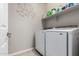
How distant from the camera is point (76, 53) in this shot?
1521 mm

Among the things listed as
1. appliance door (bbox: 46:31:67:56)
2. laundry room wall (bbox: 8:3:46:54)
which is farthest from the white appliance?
laundry room wall (bbox: 8:3:46:54)

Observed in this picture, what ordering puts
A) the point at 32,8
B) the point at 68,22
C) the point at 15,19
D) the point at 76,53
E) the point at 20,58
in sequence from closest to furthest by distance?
the point at 20,58, the point at 76,53, the point at 68,22, the point at 15,19, the point at 32,8

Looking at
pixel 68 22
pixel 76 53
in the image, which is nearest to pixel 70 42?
pixel 76 53

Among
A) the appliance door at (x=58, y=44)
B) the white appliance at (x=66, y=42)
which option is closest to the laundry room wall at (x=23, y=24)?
the appliance door at (x=58, y=44)

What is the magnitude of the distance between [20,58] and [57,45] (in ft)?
2.89

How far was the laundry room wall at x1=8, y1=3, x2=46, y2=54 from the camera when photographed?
263 centimetres

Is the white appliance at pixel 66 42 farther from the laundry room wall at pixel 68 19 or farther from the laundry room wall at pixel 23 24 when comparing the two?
the laundry room wall at pixel 23 24

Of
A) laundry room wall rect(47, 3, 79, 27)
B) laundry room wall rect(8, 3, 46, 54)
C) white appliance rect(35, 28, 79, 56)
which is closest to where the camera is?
white appliance rect(35, 28, 79, 56)

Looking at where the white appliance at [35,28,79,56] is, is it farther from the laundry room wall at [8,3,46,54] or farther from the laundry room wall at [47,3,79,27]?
the laundry room wall at [8,3,46,54]

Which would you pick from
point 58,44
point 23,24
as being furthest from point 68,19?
point 23,24

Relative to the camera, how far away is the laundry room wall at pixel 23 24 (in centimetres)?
263

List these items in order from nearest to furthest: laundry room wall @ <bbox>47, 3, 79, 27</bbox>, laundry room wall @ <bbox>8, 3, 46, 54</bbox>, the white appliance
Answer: the white appliance < laundry room wall @ <bbox>47, 3, 79, 27</bbox> < laundry room wall @ <bbox>8, 3, 46, 54</bbox>

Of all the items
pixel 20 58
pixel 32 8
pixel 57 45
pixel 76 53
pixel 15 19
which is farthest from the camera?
pixel 32 8

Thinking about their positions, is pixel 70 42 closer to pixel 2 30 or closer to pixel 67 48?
pixel 67 48
